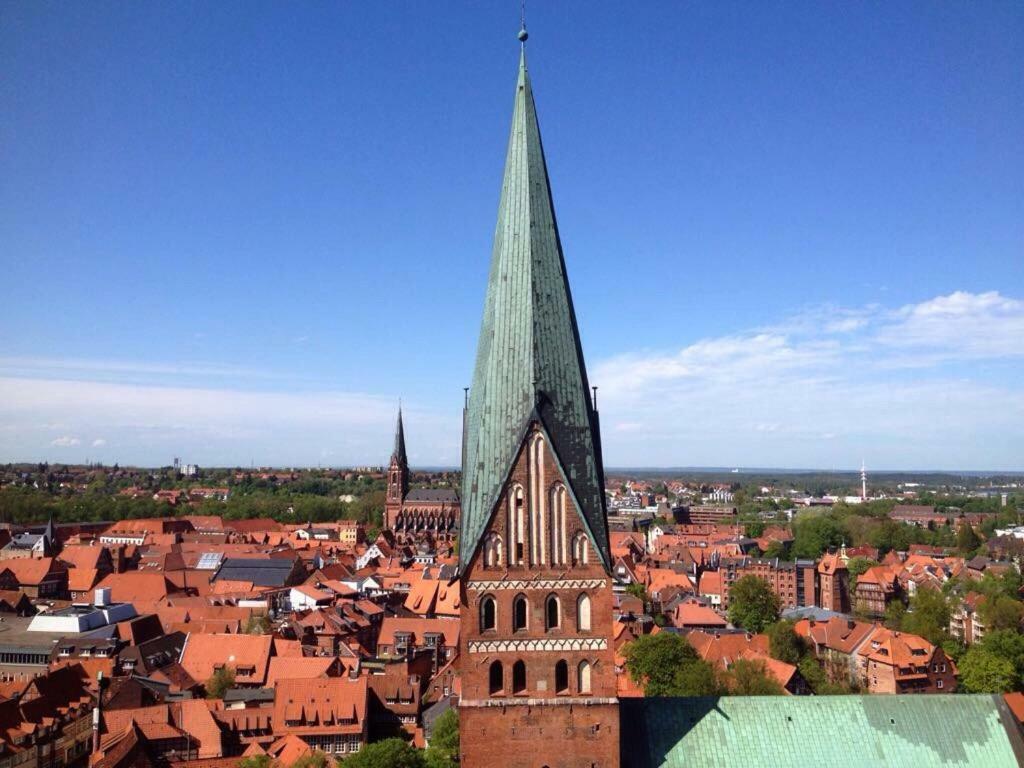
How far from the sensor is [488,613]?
27.2 metres

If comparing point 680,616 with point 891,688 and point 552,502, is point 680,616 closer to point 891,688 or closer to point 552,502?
point 891,688

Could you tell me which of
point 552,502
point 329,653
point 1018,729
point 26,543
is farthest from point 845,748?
point 26,543

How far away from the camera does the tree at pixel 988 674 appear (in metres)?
76.3

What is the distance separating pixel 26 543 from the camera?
168625 mm

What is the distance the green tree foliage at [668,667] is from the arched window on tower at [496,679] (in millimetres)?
45470

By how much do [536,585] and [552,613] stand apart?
111cm

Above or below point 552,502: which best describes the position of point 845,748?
below

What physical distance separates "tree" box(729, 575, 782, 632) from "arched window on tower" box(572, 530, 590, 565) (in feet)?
311

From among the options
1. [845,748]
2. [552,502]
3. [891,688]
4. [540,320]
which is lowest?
[891,688]

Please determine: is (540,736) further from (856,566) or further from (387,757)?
(856,566)

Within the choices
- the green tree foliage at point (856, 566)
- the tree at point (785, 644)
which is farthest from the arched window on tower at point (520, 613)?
the green tree foliage at point (856, 566)

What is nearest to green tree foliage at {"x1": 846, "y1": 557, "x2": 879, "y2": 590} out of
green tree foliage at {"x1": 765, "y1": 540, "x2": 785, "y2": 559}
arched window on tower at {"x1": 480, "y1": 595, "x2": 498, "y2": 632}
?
green tree foliage at {"x1": 765, "y1": 540, "x2": 785, "y2": 559}

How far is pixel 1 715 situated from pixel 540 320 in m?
59.4

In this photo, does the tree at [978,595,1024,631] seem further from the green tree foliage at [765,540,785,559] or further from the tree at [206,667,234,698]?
the tree at [206,667,234,698]
